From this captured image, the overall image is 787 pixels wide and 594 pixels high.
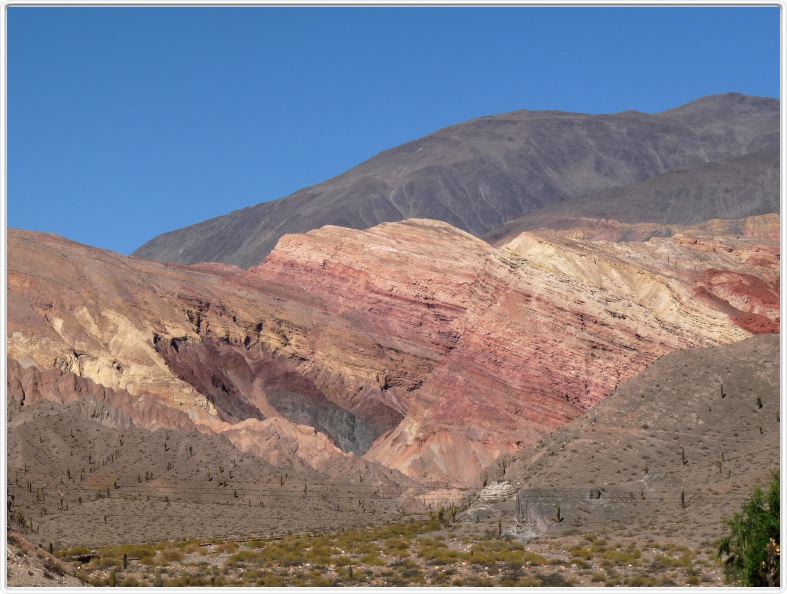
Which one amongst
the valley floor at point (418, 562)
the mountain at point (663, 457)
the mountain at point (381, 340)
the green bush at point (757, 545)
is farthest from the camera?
the mountain at point (381, 340)

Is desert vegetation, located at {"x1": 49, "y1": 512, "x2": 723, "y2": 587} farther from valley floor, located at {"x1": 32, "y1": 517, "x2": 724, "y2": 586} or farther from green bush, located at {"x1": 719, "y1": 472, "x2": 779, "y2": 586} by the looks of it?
green bush, located at {"x1": 719, "y1": 472, "x2": 779, "y2": 586}

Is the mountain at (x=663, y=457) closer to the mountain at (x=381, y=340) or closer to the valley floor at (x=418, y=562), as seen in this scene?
the valley floor at (x=418, y=562)

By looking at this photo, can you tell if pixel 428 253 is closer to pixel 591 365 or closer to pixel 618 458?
pixel 591 365

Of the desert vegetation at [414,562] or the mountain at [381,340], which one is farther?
the mountain at [381,340]

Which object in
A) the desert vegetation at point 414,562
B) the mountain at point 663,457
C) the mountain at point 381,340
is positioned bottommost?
the desert vegetation at point 414,562

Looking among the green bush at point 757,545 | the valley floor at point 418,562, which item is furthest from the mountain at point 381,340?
the green bush at point 757,545

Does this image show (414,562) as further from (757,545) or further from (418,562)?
(757,545)

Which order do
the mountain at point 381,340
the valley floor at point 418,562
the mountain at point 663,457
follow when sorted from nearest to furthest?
the valley floor at point 418,562 < the mountain at point 663,457 < the mountain at point 381,340
